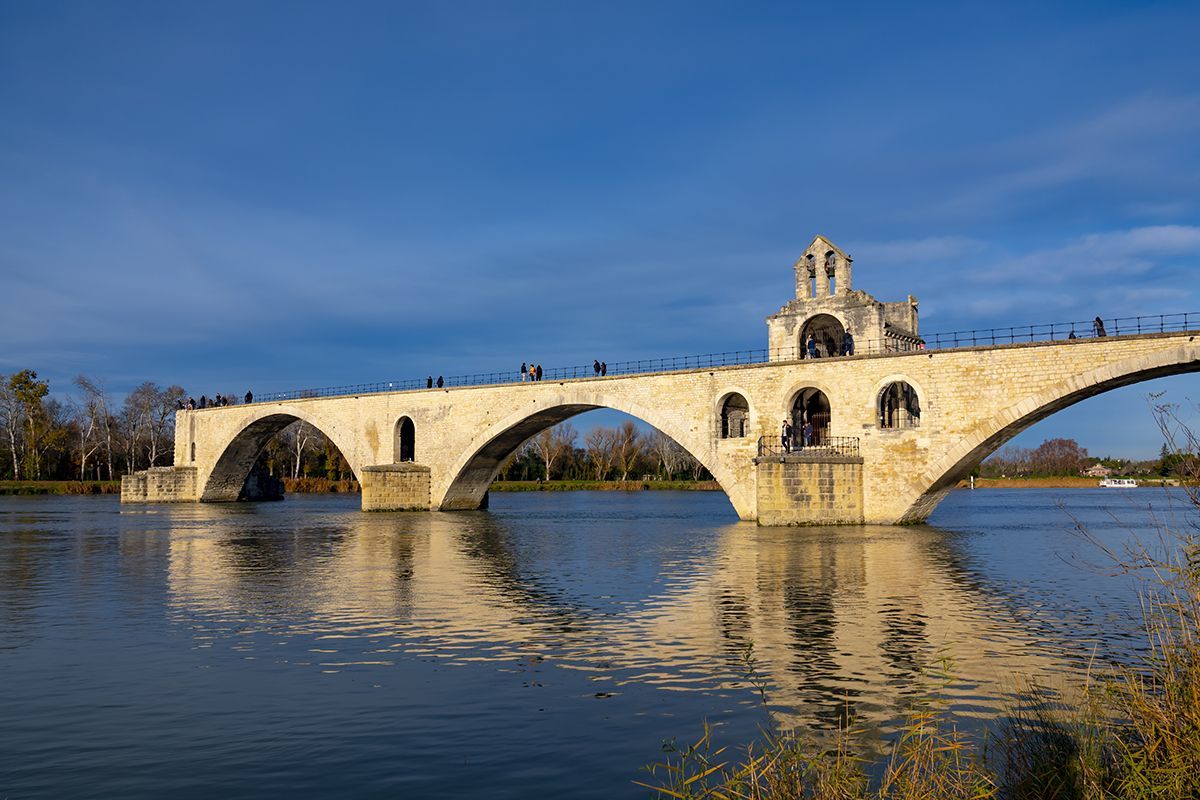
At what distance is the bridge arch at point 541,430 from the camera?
130 ft

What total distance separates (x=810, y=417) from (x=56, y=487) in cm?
6505

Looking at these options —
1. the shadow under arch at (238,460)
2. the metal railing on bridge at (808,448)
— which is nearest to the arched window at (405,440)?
the shadow under arch at (238,460)

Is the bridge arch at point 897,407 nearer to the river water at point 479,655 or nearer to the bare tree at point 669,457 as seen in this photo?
the river water at point 479,655

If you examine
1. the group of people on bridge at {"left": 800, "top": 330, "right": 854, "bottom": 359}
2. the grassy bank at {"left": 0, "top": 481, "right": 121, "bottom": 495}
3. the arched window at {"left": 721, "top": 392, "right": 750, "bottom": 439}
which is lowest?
the grassy bank at {"left": 0, "top": 481, "right": 121, "bottom": 495}

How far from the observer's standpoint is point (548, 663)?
1170 cm

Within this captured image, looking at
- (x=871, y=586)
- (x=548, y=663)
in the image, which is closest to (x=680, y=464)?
(x=871, y=586)

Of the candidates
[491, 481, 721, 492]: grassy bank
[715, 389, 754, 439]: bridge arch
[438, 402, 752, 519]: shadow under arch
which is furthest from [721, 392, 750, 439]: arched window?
[491, 481, 721, 492]: grassy bank

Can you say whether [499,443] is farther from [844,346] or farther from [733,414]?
[844,346]

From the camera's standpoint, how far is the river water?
7.95m

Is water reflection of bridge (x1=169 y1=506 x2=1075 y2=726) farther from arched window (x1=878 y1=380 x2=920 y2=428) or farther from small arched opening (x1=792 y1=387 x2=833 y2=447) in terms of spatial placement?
arched window (x1=878 y1=380 x2=920 y2=428)

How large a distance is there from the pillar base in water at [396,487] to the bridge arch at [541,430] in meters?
0.90

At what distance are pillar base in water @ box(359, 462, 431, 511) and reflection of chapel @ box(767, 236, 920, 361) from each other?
20810mm

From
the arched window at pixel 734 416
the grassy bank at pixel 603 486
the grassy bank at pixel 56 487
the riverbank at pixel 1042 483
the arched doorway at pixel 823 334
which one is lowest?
the riverbank at pixel 1042 483

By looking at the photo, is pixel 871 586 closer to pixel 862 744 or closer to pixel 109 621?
pixel 862 744
